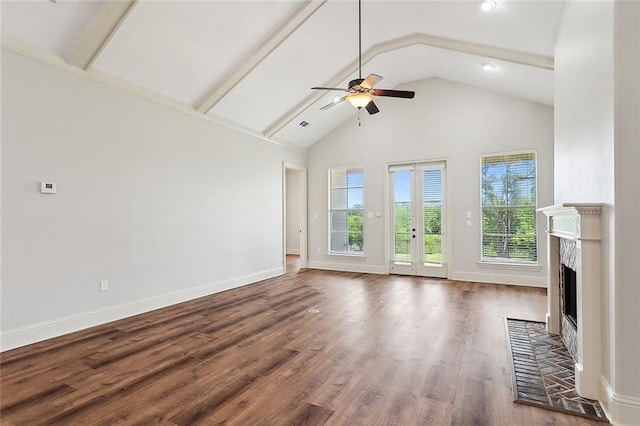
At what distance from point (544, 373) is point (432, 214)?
4436 mm

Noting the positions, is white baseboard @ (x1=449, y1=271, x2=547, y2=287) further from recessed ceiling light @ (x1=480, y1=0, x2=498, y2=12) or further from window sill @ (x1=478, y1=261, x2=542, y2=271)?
recessed ceiling light @ (x1=480, y1=0, x2=498, y2=12)

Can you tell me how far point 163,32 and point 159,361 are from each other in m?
3.56

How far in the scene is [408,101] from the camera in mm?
6977

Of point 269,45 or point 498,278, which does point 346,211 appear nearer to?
point 498,278

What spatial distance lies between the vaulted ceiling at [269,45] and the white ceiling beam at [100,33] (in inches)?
0.4

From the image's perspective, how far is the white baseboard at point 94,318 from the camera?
127 inches

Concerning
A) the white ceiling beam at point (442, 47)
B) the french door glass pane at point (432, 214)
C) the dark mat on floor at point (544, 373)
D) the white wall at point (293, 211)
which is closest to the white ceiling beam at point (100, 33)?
the white ceiling beam at point (442, 47)

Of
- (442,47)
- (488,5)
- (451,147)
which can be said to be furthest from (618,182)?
(451,147)

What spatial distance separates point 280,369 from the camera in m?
2.73

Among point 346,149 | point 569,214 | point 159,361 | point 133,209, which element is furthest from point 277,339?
point 346,149

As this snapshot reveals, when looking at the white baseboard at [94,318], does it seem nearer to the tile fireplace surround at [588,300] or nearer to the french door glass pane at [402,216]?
the french door glass pane at [402,216]

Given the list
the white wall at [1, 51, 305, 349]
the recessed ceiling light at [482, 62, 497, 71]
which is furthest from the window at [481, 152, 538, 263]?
the white wall at [1, 51, 305, 349]

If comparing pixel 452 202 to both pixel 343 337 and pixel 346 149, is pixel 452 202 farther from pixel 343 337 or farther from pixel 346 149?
pixel 343 337

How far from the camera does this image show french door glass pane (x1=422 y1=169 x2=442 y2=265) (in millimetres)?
6812
